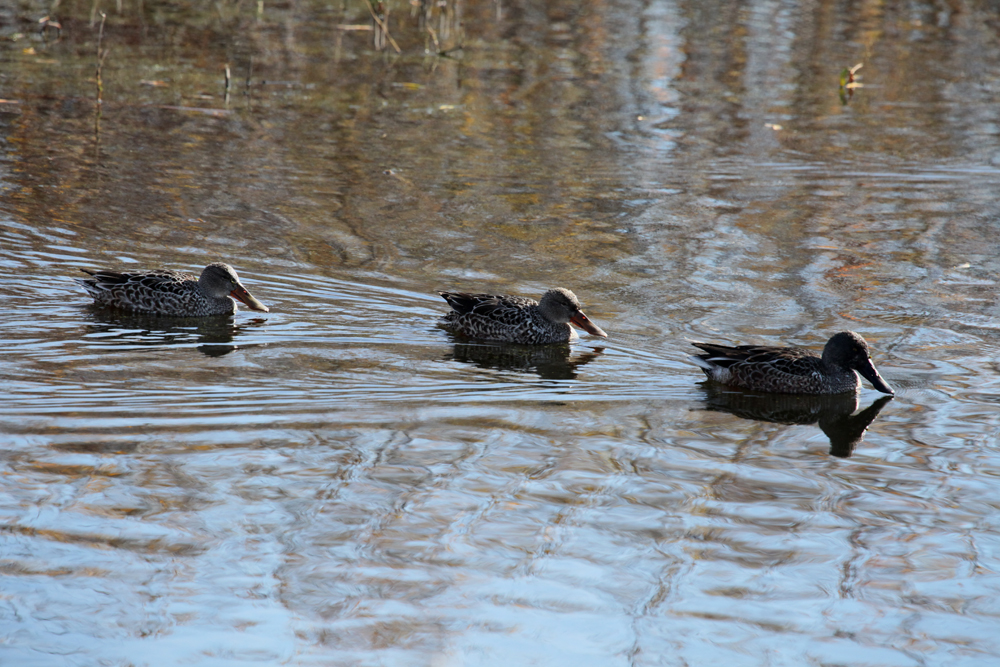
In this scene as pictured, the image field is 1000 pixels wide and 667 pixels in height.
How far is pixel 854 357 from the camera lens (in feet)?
26.3

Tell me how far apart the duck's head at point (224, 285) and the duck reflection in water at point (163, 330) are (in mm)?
157

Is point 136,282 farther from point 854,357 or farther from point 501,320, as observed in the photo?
point 854,357

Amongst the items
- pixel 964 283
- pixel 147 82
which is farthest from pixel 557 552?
pixel 147 82

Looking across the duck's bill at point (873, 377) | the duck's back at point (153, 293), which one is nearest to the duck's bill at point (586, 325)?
the duck's bill at point (873, 377)

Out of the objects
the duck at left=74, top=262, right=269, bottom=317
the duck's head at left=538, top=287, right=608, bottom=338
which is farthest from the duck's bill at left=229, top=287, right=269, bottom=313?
the duck's head at left=538, top=287, right=608, bottom=338

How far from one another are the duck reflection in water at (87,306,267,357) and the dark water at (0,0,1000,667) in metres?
0.04

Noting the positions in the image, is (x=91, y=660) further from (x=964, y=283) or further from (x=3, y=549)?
(x=964, y=283)

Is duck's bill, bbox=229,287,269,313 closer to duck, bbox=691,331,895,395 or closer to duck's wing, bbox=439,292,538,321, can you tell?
duck's wing, bbox=439,292,538,321

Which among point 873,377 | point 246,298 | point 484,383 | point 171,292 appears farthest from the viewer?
point 246,298

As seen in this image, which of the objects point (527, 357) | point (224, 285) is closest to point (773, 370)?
point (527, 357)

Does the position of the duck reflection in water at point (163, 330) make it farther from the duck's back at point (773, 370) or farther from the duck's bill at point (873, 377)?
the duck's bill at point (873, 377)

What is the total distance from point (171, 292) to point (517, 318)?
278 centimetres

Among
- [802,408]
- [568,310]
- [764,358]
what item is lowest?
[802,408]

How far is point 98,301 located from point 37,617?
475cm
